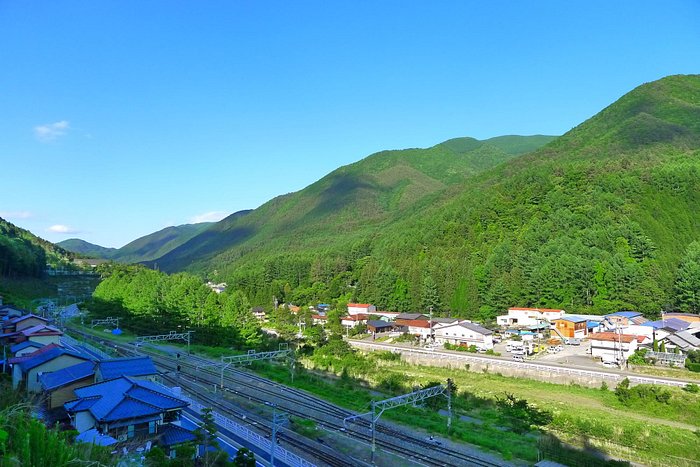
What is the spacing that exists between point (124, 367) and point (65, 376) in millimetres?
2346

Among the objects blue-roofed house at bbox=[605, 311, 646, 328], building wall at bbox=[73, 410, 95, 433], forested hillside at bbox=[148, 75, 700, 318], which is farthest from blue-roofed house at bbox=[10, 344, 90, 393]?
forested hillside at bbox=[148, 75, 700, 318]

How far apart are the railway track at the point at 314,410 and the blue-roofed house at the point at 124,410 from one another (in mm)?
8274

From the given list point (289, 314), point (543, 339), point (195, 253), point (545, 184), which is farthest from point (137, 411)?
point (195, 253)

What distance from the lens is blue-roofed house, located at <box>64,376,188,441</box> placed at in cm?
1424

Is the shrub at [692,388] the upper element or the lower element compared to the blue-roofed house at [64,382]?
lower

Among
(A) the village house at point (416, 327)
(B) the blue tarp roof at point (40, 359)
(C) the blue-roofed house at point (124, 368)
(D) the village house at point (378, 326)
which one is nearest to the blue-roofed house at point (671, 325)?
(A) the village house at point (416, 327)

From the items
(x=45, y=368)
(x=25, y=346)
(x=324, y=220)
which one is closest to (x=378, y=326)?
(x=25, y=346)

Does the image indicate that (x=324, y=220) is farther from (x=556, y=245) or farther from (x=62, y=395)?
(x=62, y=395)

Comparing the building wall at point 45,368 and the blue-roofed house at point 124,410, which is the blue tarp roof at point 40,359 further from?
the blue-roofed house at point 124,410

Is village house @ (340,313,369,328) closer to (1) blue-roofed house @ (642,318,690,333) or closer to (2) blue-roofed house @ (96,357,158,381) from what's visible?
(1) blue-roofed house @ (642,318,690,333)

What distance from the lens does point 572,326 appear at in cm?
4453

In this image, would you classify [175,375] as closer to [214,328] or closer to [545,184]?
[214,328]

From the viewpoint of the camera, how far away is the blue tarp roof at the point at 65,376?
17797 millimetres

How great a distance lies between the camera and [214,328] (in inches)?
1658
